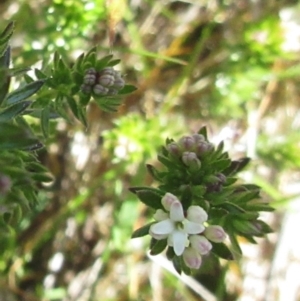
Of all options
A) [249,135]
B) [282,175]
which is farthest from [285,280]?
[249,135]

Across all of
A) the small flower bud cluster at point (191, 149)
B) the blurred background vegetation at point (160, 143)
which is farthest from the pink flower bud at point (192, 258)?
the blurred background vegetation at point (160, 143)

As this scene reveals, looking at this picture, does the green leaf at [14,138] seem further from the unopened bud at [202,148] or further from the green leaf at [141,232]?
the unopened bud at [202,148]

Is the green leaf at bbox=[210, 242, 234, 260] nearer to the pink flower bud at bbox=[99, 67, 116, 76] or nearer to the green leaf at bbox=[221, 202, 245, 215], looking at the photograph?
the green leaf at bbox=[221, 202, 245, 215]

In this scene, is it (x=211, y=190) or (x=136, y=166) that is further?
(x=136, y=166)

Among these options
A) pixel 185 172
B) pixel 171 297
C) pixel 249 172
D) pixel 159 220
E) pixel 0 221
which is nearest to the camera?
pixel 0 221

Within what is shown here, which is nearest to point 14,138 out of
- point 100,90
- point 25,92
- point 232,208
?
point 25,92

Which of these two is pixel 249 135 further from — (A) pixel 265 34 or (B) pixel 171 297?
(B) pixel 171 297
